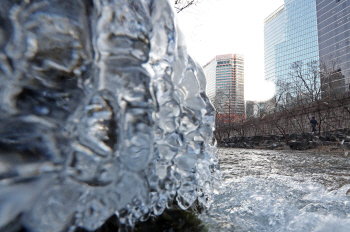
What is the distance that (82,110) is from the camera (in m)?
0.60

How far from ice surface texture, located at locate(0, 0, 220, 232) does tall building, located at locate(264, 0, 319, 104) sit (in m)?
65.0

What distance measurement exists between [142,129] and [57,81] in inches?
11.6

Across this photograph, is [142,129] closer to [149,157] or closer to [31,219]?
[149,157]

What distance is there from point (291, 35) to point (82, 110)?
73.0 m

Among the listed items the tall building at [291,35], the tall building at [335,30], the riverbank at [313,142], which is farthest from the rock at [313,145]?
the tall building at [291,35]

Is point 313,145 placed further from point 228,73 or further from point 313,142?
point 228,73

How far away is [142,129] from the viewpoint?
721mm

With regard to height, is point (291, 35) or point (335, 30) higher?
point (291, 35)

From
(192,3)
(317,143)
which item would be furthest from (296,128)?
(192,3)

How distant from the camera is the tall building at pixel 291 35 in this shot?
58031 mm

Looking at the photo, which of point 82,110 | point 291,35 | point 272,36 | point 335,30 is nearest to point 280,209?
point 82,110

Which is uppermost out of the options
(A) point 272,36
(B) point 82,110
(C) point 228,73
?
(A) point 272,36

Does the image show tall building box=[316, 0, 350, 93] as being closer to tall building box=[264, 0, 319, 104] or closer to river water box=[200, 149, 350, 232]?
tall building box=[264, 0, 319, 104]

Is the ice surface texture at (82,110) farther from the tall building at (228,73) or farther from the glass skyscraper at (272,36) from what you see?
the glass skyscraper at (272,36)
